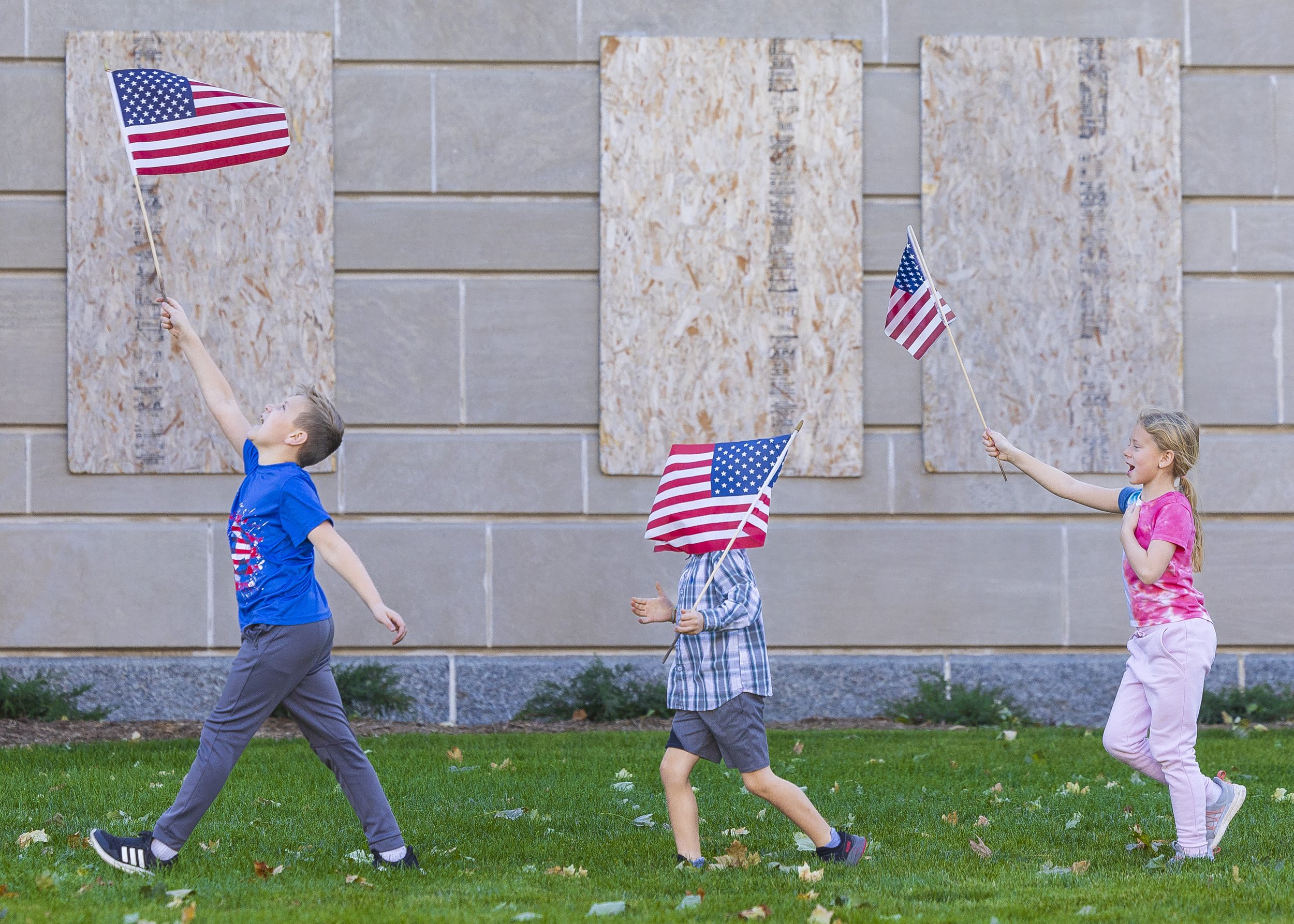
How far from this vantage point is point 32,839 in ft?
17.9

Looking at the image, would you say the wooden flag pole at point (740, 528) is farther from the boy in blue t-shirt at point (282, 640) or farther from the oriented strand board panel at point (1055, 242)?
the oriented strand board panel at point (1055, 242)

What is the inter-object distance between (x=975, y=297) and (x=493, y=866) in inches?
266

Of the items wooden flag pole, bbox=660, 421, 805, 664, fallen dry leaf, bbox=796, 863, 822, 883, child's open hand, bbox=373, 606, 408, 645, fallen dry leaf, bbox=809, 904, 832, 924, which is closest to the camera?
fallen dry leaf, bbox=809, 904, 832, 924

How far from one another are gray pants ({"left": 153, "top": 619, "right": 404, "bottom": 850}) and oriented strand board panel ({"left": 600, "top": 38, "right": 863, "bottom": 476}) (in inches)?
207

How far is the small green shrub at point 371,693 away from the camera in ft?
31.5

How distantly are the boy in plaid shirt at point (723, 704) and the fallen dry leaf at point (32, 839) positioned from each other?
8.80 ft

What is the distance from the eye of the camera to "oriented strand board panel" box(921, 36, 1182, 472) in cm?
1028

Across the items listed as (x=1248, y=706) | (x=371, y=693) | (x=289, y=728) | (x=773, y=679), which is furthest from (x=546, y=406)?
(x=1248, y=706)

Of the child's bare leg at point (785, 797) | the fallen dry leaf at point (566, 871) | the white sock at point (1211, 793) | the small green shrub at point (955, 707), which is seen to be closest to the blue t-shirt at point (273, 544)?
the fallen dry leaf at point (566, 871)

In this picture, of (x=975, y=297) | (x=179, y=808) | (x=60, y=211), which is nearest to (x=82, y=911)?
(x=179, y=808)

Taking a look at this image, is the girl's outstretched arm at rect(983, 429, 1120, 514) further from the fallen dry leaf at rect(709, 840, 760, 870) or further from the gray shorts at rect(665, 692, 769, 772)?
the fallen dry leaf at rect(709, 840, 760, 870)

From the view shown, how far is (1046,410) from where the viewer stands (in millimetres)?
10305

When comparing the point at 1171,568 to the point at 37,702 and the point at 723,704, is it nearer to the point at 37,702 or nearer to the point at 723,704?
the point at 723,704

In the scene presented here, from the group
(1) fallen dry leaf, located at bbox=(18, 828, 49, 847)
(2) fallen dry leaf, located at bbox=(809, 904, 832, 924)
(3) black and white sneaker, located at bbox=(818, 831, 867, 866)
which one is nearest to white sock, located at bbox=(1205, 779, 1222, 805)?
(3) black and white sneaker, located at bbox=(818, 831, 867, 866)
